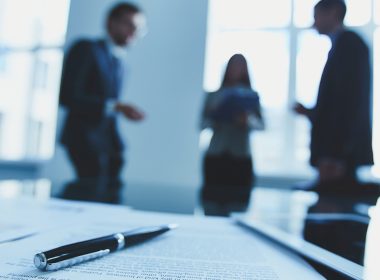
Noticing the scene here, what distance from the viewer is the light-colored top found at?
1.79 m

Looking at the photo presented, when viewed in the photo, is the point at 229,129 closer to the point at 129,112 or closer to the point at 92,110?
the point at 129,112

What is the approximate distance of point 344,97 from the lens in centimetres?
132

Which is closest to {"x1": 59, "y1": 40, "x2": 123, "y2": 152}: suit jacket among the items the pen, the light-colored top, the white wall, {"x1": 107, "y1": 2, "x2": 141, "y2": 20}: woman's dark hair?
{"x1": 107, "y1": 2, "x2": 141, "y2": 20}: woman's dark hair

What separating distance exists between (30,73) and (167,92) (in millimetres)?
1764

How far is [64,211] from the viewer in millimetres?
439

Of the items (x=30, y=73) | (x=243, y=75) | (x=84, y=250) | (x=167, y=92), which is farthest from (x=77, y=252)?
(x=30, y=73)

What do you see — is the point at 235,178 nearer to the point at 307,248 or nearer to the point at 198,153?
the point at 198,153

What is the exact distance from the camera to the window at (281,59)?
9.57 feet

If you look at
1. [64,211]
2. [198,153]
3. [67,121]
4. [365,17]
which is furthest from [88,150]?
[365,17]

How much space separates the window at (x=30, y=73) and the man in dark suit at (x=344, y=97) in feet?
9.10

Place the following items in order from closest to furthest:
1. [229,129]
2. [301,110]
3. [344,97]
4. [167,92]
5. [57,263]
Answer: [57,263]
[344,97]
[301,110]
[229,129]
[167,92]

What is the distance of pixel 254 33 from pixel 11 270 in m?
3.21

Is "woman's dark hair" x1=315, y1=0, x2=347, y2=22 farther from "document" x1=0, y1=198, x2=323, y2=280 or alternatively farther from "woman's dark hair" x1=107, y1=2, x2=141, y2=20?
"document" x1=0, y1=198, x2=323, y2=280

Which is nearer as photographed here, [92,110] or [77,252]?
[77,252]
